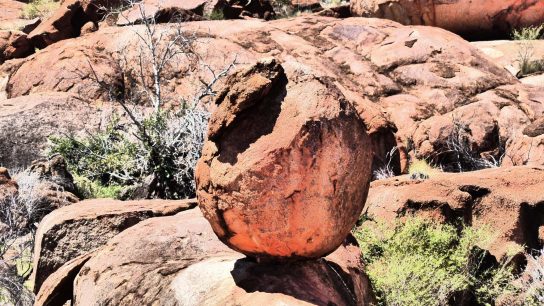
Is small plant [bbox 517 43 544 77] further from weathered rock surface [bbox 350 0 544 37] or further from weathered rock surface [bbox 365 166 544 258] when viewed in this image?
weathered rock surface [bbox 365 166 544 258]

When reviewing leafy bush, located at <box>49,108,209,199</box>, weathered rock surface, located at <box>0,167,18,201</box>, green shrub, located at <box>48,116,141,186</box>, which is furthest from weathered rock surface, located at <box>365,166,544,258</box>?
weathered rock surface, located at <box>0,167,18,201</box>

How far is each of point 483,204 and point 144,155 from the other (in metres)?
4.47

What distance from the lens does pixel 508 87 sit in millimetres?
11289

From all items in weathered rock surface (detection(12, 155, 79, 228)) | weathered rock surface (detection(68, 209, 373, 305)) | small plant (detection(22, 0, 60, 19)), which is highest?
weathered rock surface (detection(68, 209, 373, 305))

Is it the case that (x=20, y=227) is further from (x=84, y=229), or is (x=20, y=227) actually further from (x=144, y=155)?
(x=84, y=229)

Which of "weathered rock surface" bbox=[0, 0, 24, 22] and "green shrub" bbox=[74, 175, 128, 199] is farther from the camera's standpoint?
"weathered rock surface" bbox=[0, 0, 24, 22]

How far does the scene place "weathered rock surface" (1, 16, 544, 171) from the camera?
10.1 m

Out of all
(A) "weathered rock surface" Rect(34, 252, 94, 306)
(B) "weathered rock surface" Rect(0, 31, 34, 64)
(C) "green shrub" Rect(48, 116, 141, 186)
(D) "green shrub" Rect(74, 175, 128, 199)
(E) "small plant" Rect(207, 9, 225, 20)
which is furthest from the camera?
(B) "weathered rock surface" Rect(0, 31, 34, 64)

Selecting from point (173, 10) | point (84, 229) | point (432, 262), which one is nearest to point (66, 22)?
point (173, 10)

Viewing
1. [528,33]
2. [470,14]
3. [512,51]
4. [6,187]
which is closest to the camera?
[6,187]

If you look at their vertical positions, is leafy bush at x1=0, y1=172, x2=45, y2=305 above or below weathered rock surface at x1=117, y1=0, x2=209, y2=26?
above

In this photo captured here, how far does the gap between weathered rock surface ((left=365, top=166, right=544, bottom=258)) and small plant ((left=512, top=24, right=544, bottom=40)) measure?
389 inches

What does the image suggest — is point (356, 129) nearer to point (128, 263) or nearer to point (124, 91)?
point (128, 263)

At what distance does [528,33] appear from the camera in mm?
15578
